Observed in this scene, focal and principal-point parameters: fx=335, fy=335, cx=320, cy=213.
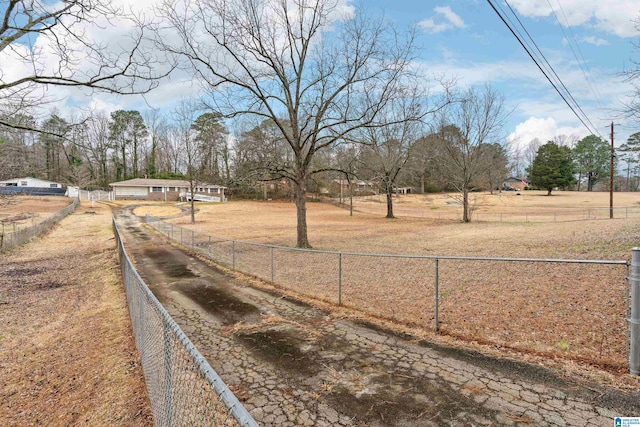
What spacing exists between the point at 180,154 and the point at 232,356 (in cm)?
3254

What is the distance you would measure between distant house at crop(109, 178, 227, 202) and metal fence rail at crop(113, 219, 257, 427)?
56.2 meters

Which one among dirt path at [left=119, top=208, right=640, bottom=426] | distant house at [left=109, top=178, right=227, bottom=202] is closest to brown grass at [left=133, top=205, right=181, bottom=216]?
distant house at [left=109, top=178, right=227, bottom=202]

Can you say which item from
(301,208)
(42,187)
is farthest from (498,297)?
(42,187)

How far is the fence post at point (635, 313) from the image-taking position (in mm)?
4031

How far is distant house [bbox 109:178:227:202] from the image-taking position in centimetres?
5984

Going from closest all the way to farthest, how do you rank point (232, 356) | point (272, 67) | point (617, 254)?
point (232, 356) → point (617, 254) → point (272, 67)

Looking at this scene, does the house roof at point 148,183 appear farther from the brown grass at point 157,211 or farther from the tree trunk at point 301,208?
the tree trunk at point 301,208

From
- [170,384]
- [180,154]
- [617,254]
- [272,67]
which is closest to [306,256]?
[272,67]

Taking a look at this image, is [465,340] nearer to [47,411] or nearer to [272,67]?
[47,411]

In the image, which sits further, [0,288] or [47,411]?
[0,288]

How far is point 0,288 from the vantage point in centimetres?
1141

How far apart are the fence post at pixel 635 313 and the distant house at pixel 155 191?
5809 centimetres

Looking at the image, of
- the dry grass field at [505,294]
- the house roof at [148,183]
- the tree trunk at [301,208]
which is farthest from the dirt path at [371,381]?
the house roof at [148,183]

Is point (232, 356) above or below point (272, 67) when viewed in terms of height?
below
